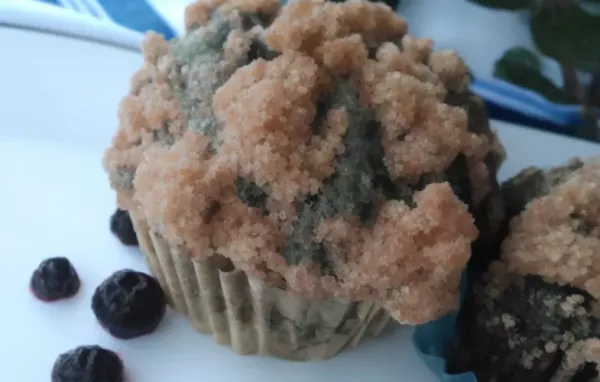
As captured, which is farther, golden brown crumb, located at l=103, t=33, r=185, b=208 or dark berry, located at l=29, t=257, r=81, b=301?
dark berry, located at l=29, t=257, r=81, b=301

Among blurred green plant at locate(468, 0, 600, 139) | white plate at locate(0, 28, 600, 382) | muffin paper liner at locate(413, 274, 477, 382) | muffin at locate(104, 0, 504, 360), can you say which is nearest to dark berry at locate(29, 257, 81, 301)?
white plate at locate(0, 28, 600, 382)

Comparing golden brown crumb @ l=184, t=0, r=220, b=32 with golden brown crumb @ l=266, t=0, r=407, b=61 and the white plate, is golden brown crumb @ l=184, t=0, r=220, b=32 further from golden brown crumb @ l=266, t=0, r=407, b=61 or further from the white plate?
the white plate

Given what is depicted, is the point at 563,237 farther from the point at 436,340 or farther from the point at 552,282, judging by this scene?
the point at 436,340

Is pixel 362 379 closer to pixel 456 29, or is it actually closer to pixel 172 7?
pixel 172 7

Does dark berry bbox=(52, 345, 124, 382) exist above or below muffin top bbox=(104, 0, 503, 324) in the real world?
below

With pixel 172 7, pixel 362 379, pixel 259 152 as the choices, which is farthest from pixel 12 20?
pixel 362 379
